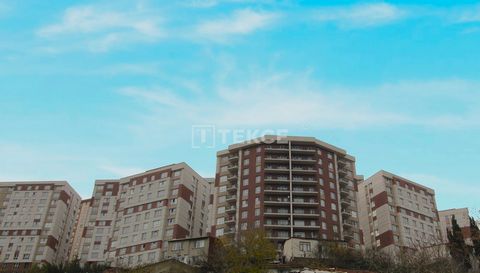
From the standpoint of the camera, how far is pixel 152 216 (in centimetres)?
9844

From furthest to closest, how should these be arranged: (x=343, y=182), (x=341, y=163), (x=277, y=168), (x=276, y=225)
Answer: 1. (x=341, y=163)
2. (x=343, y=182)
3. (x=277, y=168)
4. (x=276, y=225)

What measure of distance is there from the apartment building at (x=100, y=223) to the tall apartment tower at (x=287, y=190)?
2873 centimetres

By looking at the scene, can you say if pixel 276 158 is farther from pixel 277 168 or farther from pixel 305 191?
pixel 305 191

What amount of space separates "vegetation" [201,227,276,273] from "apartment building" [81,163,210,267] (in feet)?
100

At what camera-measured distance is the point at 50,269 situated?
7456cm

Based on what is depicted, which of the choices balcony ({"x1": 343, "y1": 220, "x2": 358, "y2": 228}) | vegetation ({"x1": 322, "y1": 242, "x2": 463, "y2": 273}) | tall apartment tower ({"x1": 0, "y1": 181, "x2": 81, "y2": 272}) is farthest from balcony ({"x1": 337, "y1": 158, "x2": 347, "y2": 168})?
tall apartment tower ({"x1": 0, "y1": 181, "x2": 81, "y2": 272})

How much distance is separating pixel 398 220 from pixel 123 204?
61.2 metres

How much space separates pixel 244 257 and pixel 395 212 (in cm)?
5820

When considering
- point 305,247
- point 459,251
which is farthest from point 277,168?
point 459,251

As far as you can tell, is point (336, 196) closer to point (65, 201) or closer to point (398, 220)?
point (398, 220)

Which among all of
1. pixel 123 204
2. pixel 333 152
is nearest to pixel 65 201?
pixel 123 204

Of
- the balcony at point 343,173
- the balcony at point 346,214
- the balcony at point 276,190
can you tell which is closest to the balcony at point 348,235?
the balcony at point 346,214

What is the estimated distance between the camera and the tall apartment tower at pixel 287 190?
90.5m

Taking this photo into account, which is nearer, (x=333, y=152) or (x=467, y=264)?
(x=467, y=264)
